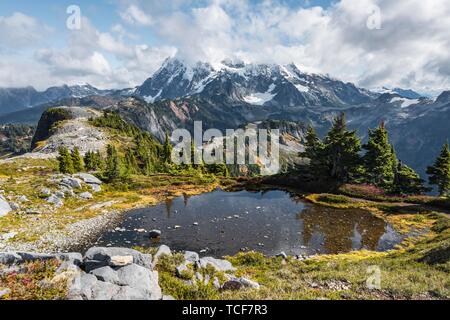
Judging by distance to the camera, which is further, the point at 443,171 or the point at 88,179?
the point at 88,179

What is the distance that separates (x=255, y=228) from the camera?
35.3m

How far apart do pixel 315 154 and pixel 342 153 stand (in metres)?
5.96

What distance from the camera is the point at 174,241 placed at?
99.8 ft

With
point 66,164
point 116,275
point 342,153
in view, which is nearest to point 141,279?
point 116,275

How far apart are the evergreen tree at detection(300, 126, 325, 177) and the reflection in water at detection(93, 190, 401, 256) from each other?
563 inches

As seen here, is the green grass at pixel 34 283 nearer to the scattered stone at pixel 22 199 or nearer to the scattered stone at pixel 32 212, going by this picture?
the scattered stone at pixel 32 212

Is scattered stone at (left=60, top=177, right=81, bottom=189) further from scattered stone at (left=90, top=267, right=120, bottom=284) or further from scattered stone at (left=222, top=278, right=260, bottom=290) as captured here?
scattered stone at (left=222, top=278, right=260, bottom=290)

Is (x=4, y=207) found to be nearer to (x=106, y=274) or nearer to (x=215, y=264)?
(x=106, y=274)

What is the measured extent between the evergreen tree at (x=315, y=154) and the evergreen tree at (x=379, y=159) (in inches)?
331

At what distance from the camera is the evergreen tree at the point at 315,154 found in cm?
6066

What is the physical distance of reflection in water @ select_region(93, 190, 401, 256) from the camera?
97.6ft

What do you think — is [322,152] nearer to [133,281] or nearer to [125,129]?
[133,281]

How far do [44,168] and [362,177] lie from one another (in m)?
84.2

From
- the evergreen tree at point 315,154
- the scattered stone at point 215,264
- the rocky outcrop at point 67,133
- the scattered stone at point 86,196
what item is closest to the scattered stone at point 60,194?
the scattered stone at point 86,196
